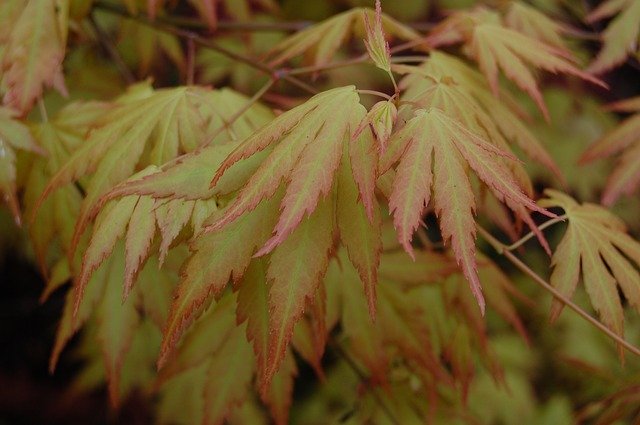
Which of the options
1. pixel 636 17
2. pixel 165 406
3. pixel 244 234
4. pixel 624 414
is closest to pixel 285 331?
pixel 244 234

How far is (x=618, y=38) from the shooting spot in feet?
4.05

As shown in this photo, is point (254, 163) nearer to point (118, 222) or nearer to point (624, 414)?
point (118, 222)

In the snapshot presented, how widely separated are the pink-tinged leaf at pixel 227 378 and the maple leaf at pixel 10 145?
0.37m

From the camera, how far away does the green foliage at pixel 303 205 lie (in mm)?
659

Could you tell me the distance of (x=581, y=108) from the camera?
2.24 metres

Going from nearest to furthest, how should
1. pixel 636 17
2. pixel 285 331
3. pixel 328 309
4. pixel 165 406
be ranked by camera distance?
pixel 285 331, pixel 328 309, pixel 636 17, pixel 165 406

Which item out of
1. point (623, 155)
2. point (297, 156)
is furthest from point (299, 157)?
point (623, 155)

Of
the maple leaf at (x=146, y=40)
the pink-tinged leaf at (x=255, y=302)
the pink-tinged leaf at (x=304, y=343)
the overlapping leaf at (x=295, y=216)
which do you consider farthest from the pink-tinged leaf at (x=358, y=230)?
the maple leaf at (x=146, y=40)

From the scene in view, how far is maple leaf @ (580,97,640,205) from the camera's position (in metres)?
1.08

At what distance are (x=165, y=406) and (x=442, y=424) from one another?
736 mm

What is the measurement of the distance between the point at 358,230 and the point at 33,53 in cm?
58

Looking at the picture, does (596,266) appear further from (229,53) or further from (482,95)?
(229,53)

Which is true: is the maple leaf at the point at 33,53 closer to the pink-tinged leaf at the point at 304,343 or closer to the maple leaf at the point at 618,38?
the pink-tinged leaf at the point at 304,343

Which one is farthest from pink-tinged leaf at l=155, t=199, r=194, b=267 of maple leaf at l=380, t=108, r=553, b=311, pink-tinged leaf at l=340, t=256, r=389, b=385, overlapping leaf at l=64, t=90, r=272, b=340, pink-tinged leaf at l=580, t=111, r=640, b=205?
pink-tinged leaf at l=580, t=111, r=640, b=205
